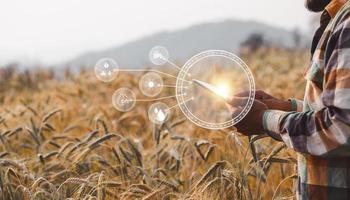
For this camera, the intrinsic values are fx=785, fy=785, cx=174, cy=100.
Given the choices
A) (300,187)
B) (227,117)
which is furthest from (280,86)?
(300,187)

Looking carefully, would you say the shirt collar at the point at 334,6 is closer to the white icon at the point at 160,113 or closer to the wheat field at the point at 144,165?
the wheat field at the point at 144,165

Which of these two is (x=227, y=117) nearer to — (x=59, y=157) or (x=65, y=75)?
(x=59, y=157)

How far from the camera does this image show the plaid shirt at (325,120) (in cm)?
198

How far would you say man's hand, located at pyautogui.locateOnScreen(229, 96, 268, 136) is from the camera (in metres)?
2.26

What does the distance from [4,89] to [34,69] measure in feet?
5.16

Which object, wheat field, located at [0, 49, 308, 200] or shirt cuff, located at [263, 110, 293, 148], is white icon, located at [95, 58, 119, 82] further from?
shirt cuff, located at [263, 110, 293, 148]

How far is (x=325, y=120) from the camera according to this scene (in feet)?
6.63

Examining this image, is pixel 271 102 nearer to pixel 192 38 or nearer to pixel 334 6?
pixel 334 6

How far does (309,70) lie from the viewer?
2195mm

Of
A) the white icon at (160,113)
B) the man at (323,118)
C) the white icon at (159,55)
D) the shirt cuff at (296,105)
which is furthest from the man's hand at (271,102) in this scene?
the white icon at (160,113)

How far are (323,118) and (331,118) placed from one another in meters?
0.04

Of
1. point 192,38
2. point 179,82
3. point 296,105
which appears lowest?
point 192,38

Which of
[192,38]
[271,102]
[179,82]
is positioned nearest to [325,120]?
[271,102]

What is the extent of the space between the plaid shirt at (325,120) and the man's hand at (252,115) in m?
0.03
